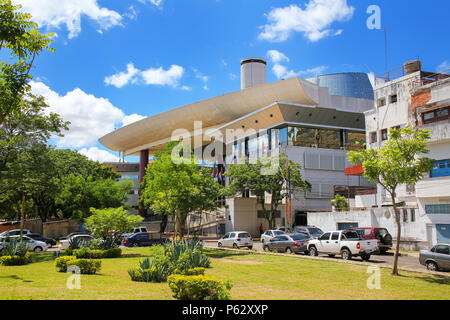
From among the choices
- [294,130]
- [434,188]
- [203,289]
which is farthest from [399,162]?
[294,130]

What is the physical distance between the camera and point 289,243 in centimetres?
2478

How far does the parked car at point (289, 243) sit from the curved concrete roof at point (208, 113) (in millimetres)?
31474

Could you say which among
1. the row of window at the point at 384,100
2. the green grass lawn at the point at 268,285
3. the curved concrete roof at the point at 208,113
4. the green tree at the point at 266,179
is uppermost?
the curved concrete roof at the point at 208,113

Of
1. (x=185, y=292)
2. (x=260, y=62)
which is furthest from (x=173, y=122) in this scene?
(x=185, y=292)

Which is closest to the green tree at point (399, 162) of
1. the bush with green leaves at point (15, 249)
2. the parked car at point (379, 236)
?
the parked car at point (379, 236)

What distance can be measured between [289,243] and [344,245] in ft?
16.0

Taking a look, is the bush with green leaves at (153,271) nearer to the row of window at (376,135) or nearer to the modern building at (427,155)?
the modern building at (427,155)

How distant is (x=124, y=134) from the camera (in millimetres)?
84125

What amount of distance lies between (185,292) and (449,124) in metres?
23.6

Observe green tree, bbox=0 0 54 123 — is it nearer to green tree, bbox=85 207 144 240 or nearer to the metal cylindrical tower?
green tree, bbox=85 207 144 240

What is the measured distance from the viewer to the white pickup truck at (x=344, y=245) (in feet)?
64.8

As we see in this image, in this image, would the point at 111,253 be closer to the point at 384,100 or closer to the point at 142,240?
the point at 142,240

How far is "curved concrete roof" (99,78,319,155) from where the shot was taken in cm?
5419
